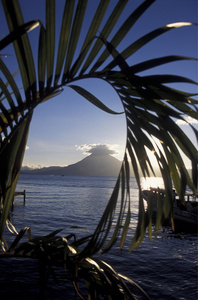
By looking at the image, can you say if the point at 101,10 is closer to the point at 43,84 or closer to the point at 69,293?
the point at 43,84

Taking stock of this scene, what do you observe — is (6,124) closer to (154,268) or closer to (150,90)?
(150,90)

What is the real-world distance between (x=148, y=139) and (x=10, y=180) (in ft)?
3.09

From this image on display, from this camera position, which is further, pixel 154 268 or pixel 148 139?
pixel 154 268

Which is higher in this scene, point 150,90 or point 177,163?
point 150,90

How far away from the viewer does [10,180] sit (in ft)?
4.94

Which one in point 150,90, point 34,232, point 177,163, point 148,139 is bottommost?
point 34,232

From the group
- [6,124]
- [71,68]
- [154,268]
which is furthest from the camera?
[154,268]

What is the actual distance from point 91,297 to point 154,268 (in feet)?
32.5

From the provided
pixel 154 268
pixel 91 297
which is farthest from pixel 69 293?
pixel 91 297

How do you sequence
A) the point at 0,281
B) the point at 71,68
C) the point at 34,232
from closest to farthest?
the point at 71,68, the point at 0,281, the point at 34,232

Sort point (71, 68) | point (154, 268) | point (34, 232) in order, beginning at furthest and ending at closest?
1. point (34, 232)
2. point (154, 268)
3. point (71, 68)

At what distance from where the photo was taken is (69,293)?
777 cm

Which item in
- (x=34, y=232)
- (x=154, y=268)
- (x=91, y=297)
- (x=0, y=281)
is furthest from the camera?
(x=34, y=232)

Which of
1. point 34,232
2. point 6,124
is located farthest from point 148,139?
point 34,232
